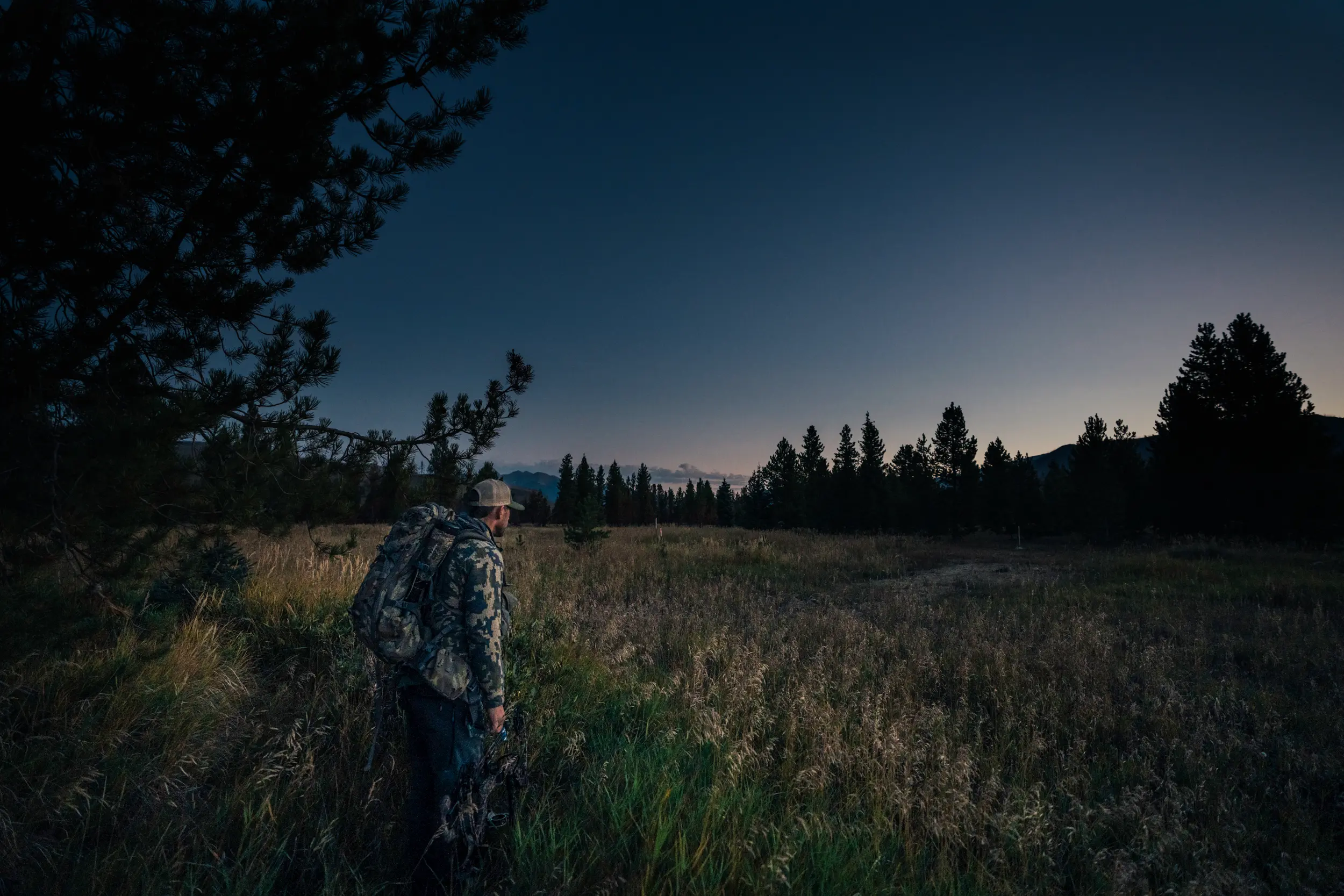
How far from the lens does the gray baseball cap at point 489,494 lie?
3.05 metres

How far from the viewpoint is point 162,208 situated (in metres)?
3.70

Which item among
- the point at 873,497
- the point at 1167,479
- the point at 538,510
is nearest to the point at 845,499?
the point at 873,497

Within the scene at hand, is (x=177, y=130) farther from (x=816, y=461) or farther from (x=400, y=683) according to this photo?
(x=816, y=461)

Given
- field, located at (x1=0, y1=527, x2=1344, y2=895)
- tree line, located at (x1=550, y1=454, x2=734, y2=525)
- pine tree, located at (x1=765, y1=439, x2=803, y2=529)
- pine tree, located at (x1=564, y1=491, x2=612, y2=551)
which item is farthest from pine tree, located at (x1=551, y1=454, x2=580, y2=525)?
field, located at (x1=0, y1=527, x2=1344, y2=895)

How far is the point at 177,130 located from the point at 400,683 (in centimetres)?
361

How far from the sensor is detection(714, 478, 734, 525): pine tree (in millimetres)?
81500

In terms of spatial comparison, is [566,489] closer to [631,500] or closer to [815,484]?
[631,500]

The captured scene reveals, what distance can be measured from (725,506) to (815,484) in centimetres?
3315

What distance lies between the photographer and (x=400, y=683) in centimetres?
272

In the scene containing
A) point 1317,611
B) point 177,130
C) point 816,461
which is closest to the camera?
point 177,130

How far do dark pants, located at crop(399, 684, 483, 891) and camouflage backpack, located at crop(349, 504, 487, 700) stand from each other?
14 centimetres

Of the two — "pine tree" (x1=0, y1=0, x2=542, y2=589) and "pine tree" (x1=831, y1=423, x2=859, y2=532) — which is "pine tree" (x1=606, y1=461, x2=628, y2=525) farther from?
"pine tree" (x1=0, y1=0, x2=542, y2=589)

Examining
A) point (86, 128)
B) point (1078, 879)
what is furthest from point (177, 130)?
point (1078, 879)

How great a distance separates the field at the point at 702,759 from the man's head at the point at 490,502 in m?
1.14
